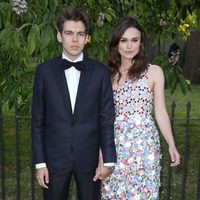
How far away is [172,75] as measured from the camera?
3561 mm

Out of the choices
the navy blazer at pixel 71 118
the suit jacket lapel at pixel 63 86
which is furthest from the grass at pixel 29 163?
the suit jacket lapel at pixel 63 86

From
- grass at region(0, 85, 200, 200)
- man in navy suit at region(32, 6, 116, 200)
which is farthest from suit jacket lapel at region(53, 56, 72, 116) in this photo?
grass at region(0, 85, 200, 200)

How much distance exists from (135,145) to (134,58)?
58 cm

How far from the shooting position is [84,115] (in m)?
2.53

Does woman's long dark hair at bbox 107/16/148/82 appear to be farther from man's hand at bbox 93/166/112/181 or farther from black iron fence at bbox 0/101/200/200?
black iron fence at bbox 0/101/200/200

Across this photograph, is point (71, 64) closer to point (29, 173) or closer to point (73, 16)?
point (73, 16)

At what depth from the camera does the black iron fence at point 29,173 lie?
399 cm

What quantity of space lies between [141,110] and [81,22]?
0.70 meters

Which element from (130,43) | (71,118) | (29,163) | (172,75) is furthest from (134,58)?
(29,163)

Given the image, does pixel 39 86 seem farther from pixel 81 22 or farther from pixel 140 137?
pixel 140 137

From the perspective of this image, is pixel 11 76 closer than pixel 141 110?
No

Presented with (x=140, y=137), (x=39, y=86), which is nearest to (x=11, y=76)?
(x=39, y=86)

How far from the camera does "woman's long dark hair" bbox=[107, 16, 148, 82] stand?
9.16 ft

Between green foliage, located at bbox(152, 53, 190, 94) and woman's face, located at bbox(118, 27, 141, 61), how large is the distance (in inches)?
31.1
